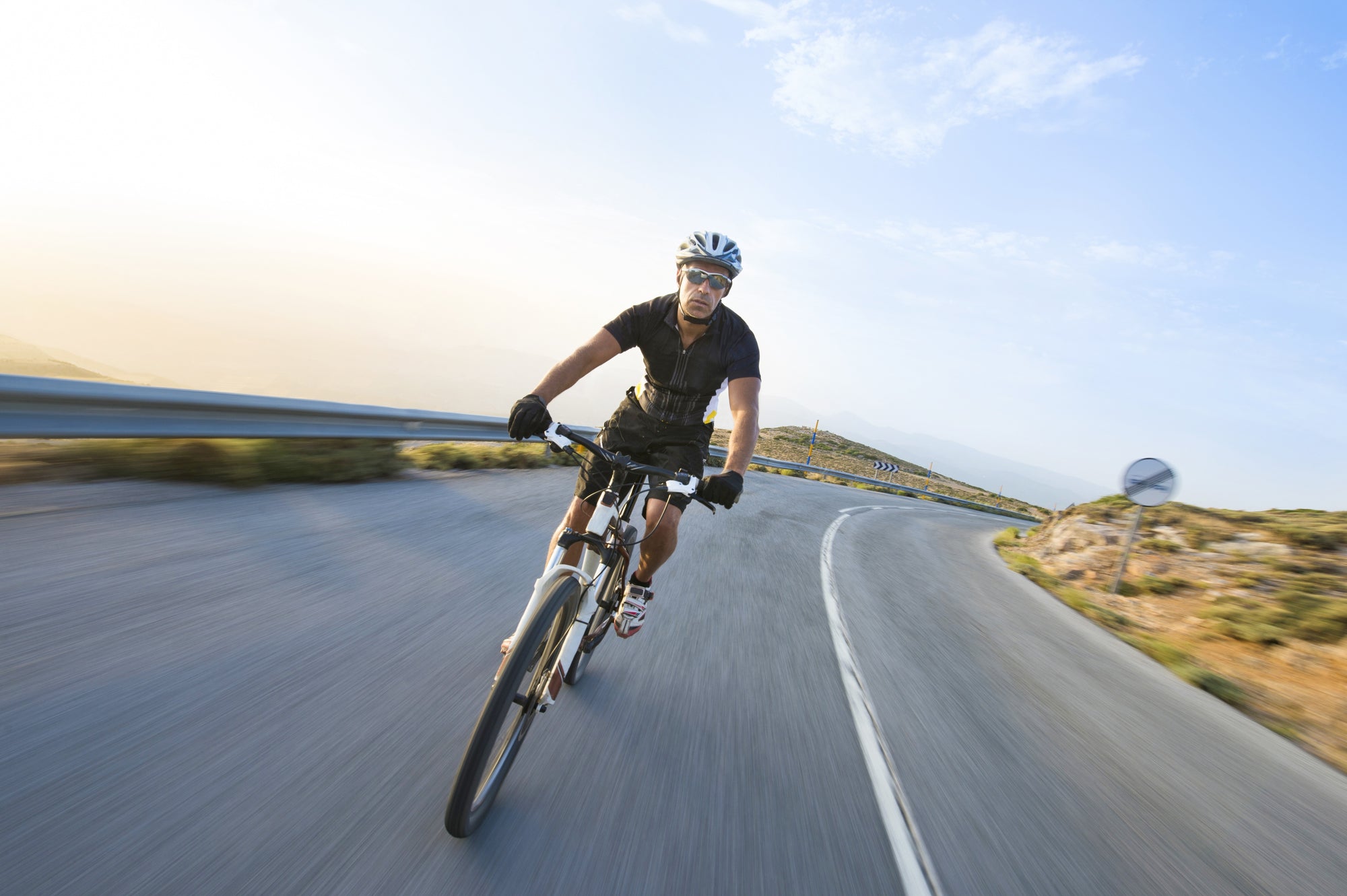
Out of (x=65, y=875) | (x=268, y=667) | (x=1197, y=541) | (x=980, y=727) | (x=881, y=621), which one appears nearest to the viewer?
(x=65, y=875)

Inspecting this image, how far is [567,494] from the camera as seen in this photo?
884cm

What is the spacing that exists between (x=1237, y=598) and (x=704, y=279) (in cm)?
859

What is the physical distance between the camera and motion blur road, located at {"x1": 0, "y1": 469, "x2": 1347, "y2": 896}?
2014mm

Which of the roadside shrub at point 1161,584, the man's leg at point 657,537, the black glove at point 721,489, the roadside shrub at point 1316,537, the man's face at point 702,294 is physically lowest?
the roadside shrub at point 1161,584

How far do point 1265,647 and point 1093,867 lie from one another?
6061 millimetres

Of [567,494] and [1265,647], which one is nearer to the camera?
[1265,647]

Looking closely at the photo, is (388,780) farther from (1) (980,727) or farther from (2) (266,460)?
(2) (266,460)

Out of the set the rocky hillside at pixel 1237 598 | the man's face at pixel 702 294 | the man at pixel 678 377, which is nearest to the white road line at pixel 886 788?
the man at pixel 678 377

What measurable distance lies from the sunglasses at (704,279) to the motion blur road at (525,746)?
217 centimetres

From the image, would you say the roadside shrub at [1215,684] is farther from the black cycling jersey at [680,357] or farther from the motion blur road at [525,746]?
the black cycling jersey at [680,357]

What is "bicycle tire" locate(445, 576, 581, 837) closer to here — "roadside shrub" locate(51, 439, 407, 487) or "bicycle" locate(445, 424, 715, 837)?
"bicycle" locate(445, 424, 715, 837)

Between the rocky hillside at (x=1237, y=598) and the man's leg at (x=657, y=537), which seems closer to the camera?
the man's leg at (x=657, y=537)

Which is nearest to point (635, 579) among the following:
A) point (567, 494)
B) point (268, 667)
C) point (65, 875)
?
point (268, 667)

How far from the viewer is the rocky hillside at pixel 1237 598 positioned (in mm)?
5762
